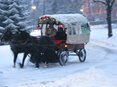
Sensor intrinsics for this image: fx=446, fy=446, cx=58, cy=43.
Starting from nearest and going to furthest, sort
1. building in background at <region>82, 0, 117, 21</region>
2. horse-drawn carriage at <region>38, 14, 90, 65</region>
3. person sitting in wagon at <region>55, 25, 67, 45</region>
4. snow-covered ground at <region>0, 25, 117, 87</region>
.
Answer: snow-covered ground at <region>0, 25, 117, 87</region> < horse-drawn carriage at <region>38, 14, 90, 65</region> < person sitting in wagon at <region>55, 25, 67, 45</region> < building in background at <region>82, 0, 117, 21</region>

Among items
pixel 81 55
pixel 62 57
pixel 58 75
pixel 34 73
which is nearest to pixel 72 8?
pixel 81 55

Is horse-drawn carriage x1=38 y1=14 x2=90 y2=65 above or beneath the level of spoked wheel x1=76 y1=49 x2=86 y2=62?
above

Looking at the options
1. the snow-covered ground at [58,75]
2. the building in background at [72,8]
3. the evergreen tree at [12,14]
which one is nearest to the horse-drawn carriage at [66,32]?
the snow-covered ground at [58,75]

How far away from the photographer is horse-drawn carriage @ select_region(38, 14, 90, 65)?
20109 mm

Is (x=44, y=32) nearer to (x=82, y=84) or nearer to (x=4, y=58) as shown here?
(x=4, y=58)

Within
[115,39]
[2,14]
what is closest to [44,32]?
[115,39]

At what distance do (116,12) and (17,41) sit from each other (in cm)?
7702

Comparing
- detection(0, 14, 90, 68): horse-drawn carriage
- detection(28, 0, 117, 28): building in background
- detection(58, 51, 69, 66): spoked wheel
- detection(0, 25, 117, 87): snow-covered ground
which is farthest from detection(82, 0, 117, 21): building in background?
detection(58, 51, 69, 66): spoked wheel

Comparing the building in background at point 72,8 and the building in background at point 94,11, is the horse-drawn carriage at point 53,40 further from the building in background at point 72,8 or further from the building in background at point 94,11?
the building in background at point 94,11

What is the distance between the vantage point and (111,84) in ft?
40.0

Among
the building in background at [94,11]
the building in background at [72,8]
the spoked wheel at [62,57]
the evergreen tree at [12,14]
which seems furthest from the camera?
the building in background at [94,11]

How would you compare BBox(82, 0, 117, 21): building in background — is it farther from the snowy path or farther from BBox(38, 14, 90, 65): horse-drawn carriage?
the snowy path

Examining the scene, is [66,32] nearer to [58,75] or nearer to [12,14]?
[58,75]

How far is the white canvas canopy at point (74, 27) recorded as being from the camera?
816 inches
